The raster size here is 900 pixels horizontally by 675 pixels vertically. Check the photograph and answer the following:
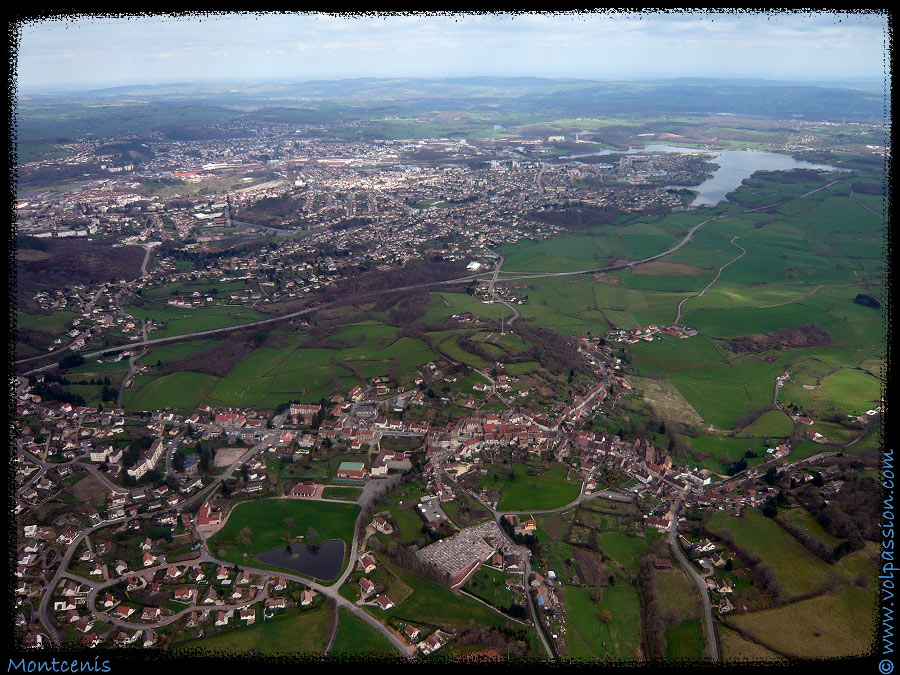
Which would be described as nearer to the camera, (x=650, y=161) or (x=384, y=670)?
(x=384, y=670)

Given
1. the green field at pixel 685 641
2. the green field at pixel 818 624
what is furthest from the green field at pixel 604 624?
the green field at pixel 818 624

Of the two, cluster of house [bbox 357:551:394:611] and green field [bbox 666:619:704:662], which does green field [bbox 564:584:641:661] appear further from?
cluster of house [bbox 357:551:394:611]

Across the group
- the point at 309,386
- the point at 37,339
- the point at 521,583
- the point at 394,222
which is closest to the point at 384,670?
the point at 521,583

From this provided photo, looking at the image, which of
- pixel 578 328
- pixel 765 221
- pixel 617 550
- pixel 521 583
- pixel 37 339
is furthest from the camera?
pixel 765 221

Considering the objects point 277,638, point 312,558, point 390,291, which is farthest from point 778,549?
point 390,291

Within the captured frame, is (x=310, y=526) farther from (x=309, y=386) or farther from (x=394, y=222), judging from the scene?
(x=394, y=222)

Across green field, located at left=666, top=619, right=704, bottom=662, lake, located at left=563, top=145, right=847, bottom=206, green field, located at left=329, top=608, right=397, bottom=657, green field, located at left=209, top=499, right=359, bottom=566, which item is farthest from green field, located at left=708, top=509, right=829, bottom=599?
lake, located at left=563, top=145, right=847, bottom=206
